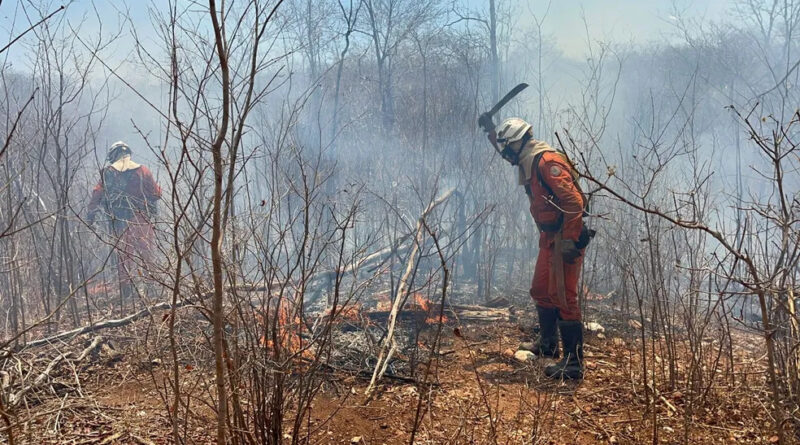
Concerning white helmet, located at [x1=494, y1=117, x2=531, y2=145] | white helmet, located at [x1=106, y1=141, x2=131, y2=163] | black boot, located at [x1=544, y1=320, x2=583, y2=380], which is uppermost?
white helmet, located at [x1=106, y1=141, x2=131, y2=163]

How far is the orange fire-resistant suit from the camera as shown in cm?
389

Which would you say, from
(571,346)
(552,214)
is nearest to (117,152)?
(552,214)

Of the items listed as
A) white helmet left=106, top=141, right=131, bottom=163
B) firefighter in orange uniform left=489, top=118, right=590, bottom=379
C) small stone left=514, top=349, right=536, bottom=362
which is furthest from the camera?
white helmet left=106, top=141, right=131, bottom=163

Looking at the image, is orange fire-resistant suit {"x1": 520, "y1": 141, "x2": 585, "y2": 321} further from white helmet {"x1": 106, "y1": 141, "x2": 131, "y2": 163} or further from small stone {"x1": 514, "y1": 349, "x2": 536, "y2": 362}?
white helmet {"x1": 106, "y1": 141, "x2": 131, "y2": 163}

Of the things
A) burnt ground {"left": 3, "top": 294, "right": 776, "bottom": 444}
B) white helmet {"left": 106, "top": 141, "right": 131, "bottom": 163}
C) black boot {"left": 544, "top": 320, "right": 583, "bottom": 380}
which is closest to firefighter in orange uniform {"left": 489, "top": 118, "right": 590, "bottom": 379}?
black boot {"left": 544, "top": 320, "right": 583, "bottom": 380}

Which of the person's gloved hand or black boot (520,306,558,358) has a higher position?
the person's gloved hand

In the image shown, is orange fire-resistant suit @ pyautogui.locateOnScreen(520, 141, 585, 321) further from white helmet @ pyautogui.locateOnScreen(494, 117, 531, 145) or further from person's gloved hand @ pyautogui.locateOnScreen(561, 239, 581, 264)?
white helmet @ pyautogui.locateOnScreen(494, 117, 531, 145)

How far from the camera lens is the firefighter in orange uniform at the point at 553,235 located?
3.88m

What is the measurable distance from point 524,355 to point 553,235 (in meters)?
1.18

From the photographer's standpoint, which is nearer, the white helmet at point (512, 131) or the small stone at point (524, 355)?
the small stone at point (524, 355)

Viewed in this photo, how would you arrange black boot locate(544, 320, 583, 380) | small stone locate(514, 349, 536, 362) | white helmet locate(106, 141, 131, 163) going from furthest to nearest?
white helmet locate(106, 141, 131, 163) < small stone locate(514, 349, 536, 362) < black boot locate(544, 320, 583, 380)

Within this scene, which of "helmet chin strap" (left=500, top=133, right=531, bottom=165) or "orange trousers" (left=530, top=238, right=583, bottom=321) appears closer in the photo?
"orange trousers" (left=530, top=238, right=583, bottom=321)

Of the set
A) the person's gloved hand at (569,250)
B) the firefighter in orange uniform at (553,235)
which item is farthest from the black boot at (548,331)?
the person's gloved hand at (569,250)

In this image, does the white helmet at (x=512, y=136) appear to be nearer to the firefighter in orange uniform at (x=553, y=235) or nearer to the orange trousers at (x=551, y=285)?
the firefighter in orange uniform at (x=553, y=235)
